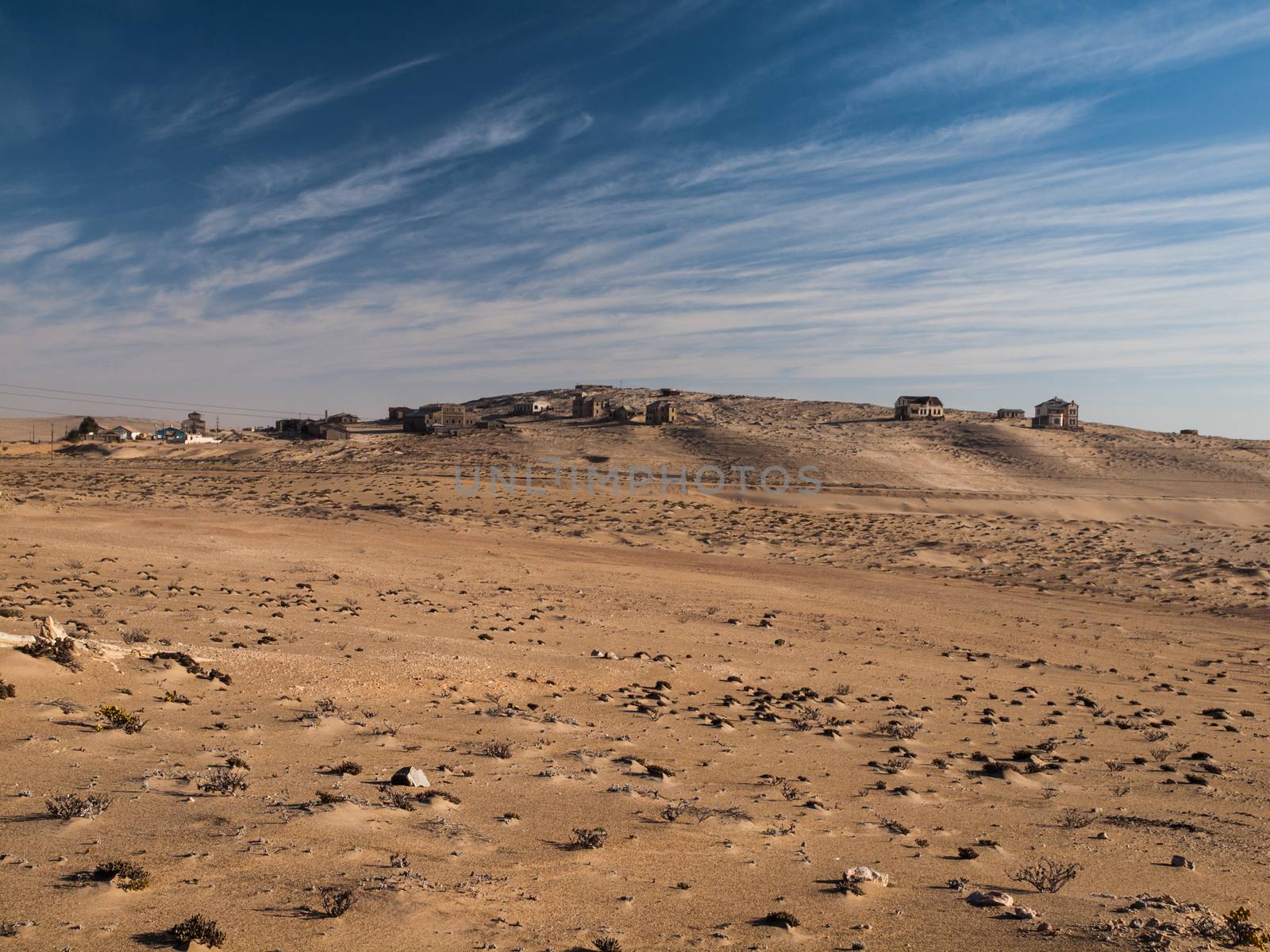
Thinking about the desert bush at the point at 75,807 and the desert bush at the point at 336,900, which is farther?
the desert bush at the point at 75,807

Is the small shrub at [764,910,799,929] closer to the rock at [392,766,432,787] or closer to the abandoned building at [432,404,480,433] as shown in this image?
the rock at [392,766,432,787]

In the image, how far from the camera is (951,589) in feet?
107

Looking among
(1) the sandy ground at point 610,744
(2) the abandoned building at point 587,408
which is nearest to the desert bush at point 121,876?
(1) the sandy ground at point 610,744

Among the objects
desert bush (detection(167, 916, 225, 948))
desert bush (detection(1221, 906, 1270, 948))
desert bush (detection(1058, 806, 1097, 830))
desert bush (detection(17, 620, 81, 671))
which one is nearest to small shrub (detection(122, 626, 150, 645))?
desert bush (detection(17, 620, 81, 671))

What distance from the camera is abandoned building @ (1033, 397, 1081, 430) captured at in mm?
98750

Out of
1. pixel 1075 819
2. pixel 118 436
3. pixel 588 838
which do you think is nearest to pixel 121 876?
pixel 588 838

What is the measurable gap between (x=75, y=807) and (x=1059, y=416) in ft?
353

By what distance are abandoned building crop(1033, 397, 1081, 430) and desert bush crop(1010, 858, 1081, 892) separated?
10012 cm

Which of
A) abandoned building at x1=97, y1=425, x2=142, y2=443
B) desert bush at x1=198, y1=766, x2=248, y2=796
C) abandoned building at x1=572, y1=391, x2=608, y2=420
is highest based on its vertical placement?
abandoned building at x1=572, y1=391, x2=608, y2=420

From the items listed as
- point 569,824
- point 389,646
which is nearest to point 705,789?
point 569,824

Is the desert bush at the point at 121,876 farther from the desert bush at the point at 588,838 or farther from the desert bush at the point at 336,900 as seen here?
the desert bush at the point at 588,838

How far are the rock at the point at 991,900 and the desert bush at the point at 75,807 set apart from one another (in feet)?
26.3

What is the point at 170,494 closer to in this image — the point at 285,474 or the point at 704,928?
the point at 285,474

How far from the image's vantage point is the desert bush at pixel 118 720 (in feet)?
33.1
